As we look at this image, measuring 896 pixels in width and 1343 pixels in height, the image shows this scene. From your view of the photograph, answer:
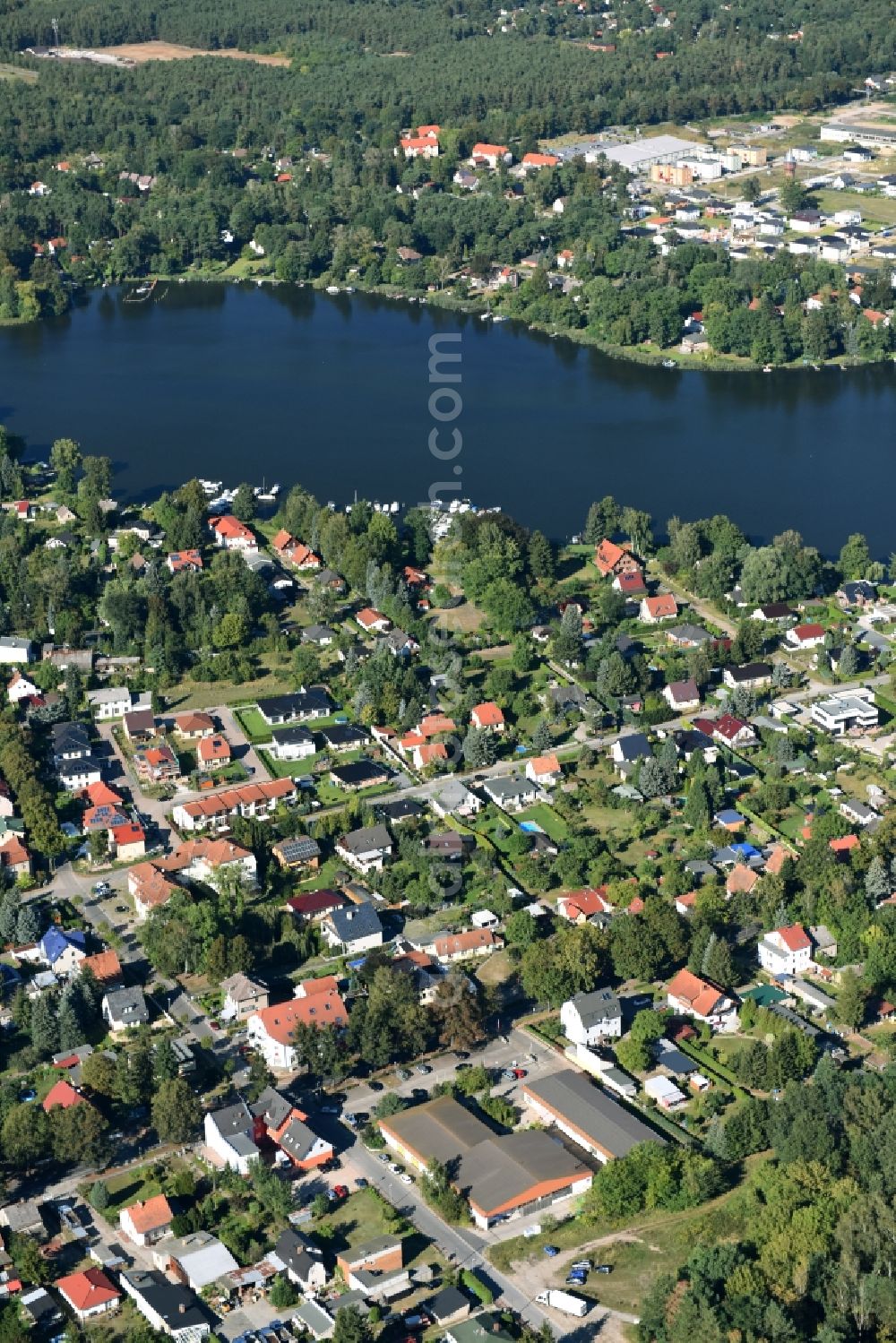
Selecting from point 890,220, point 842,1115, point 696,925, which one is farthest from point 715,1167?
point 890,220

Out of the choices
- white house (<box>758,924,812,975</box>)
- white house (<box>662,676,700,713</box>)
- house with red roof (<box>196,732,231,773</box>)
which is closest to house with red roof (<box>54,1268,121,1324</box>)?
white house (<box>758,924,812,975</box>)

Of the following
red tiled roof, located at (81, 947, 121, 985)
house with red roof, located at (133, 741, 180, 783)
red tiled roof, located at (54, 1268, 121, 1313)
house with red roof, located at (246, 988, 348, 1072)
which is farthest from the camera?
house with red roof, located at (133, 741, 180, 783)

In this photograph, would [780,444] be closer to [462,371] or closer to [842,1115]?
[462,371]

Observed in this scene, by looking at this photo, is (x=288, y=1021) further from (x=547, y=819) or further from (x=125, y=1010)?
(x=547, y=819)

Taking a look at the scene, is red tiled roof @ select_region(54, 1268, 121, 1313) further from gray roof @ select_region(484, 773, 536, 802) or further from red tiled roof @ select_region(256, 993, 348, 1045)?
gray roof @ select_region(484, 773, 536, 802)

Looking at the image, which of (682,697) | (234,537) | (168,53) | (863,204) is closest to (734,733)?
(682,697)

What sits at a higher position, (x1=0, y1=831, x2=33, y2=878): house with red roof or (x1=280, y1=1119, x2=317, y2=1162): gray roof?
(x1=0, y1=831, x2=33, y2=878): house with red roof

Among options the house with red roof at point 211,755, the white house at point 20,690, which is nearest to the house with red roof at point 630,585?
the house with red roof at point 211,755
